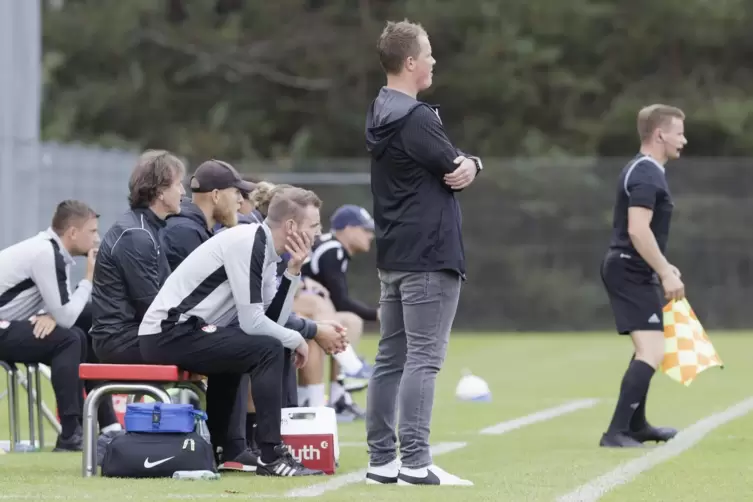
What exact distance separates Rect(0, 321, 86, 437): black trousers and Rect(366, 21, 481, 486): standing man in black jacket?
9.31 feet

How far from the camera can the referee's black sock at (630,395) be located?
9516 millimetres

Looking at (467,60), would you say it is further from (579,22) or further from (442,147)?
(442,147)

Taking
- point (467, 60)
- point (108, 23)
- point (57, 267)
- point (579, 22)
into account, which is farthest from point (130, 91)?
point (57, 267)

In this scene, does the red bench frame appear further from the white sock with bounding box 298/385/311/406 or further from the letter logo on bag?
the white sock with bounding box 298/385/311/406

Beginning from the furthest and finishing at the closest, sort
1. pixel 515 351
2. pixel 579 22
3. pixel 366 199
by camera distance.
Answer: pixel 579 22, pixel 366 199, pixel 515 351

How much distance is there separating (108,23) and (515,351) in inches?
584

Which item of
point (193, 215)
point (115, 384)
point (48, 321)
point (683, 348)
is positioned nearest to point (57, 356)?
point (48, 321)

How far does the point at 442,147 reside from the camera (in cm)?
730

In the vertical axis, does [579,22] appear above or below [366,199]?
above

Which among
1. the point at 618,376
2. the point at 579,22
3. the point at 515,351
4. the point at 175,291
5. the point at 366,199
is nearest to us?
the point at 175,291

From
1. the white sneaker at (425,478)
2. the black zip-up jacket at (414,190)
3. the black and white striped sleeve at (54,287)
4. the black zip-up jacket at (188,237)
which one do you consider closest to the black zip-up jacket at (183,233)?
the black zip-up jacket at (188,237)

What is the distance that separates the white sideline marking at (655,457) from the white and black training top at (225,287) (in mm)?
1658

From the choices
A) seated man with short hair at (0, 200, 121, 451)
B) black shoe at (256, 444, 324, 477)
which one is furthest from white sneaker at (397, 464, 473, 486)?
seated man with short hair at (0, 200, 121, 451)

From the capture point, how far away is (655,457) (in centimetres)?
879
